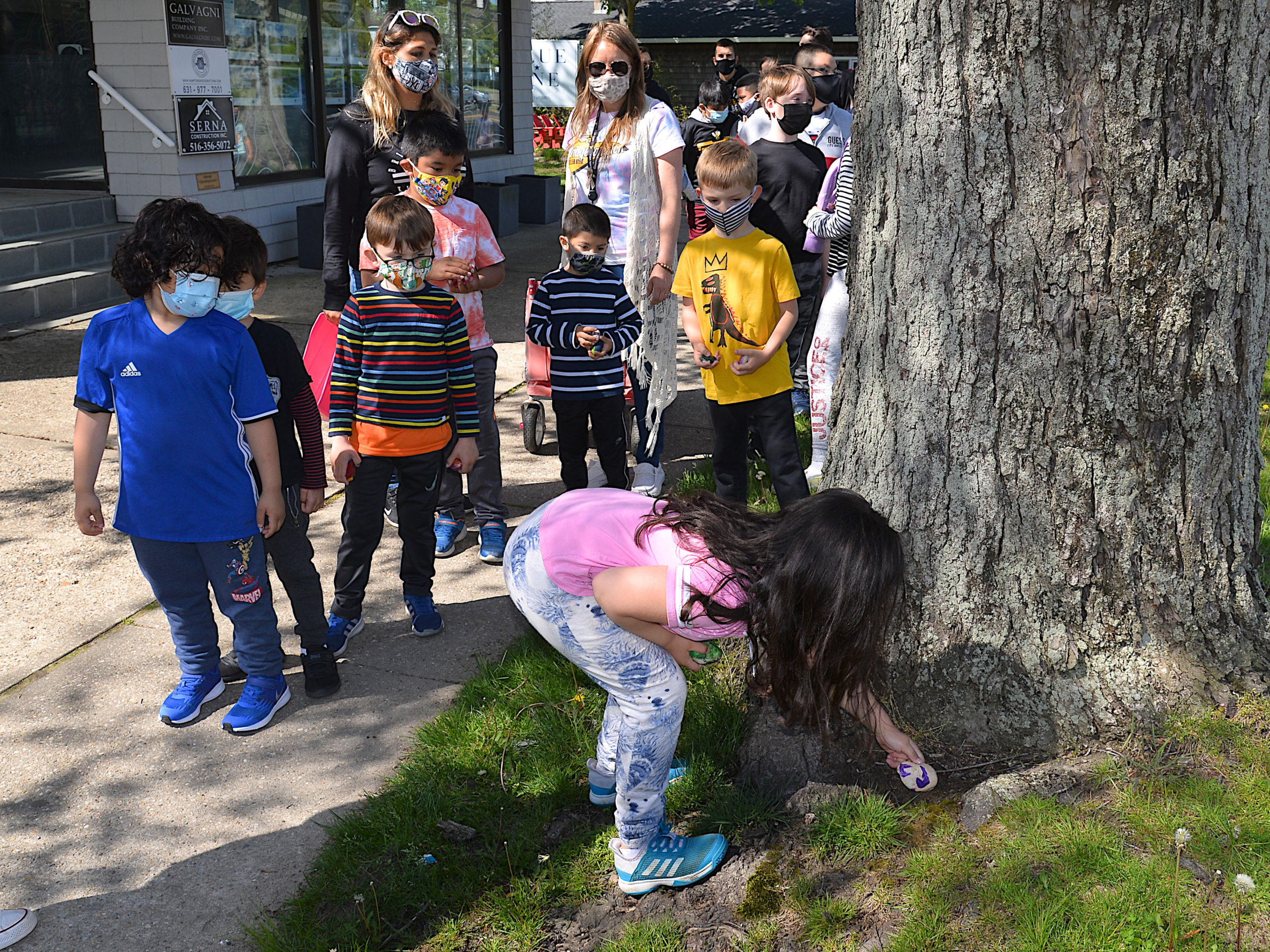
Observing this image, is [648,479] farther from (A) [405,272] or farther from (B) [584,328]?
(A) [405,272]

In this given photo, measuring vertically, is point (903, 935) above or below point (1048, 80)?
below

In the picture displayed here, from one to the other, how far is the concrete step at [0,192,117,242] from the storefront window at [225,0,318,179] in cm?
136

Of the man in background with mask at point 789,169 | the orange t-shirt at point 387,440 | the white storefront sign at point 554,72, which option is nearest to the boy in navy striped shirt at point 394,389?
the orange t-shirt at point 387,440

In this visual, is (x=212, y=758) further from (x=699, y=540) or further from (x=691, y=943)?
(x=699, y=540)

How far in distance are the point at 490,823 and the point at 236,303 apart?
1797 mm

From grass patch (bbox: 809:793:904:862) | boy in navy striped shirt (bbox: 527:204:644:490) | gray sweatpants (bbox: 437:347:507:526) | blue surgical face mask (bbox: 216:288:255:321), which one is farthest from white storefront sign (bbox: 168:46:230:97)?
grass patch (bbox: 809:793:904:862)

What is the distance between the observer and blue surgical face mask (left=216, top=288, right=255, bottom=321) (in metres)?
3.36

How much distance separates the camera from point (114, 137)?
9.60 m

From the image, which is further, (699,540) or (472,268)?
(472,268)

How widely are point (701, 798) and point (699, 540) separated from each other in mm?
997

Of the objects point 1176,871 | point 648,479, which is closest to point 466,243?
point 648,479

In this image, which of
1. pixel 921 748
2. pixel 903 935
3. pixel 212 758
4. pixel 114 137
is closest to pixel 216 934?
pixel 212 758

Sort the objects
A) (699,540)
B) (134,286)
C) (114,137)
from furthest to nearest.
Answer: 1. (114,137)
2. (134,286)
3. (699,540)

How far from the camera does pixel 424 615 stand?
13.5ft
